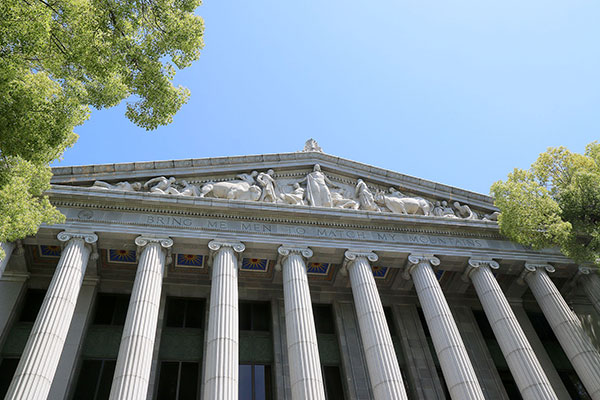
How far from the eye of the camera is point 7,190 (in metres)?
11.3

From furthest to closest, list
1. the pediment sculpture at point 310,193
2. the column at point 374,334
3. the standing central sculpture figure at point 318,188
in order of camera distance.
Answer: the standing central sculpture figure at point 318,188, the pediment sculpture at point 310,193, the column at point 374,334

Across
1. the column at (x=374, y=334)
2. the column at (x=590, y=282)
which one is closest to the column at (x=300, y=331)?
the column at (x=374, y=334)

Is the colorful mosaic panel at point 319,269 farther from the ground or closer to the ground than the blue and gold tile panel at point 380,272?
farther from the ground

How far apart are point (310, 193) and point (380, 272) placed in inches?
216

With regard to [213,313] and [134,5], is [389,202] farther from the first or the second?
[134,5]

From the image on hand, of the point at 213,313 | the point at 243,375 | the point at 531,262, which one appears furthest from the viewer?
the point at 531,262

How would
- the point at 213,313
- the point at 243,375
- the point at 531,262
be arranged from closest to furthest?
the point at 213,313
the point at 243,375
the point at 531,262

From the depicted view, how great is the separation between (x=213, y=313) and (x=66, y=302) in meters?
5.06

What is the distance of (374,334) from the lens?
55.0 ft

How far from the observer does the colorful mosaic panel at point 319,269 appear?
71.5 ft

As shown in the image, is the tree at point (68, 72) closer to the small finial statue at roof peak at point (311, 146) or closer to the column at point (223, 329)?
the column at point (223, 329)

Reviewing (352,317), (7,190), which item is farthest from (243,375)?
(7,190)

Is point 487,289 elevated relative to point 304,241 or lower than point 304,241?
lower

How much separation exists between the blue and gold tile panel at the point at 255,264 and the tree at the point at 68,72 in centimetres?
926
